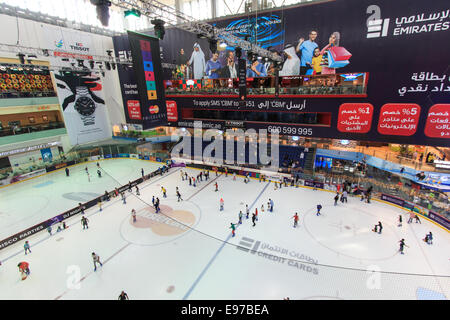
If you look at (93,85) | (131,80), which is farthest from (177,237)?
(93,85)

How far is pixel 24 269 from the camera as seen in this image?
12.2 metres

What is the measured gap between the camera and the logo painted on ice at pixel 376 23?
16703 mm

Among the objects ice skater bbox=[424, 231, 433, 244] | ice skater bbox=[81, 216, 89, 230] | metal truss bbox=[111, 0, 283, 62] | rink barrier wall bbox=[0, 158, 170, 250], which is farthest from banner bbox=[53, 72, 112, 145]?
ice skater bbox=[424, 231, 433, 244]

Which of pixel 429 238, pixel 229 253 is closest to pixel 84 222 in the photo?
pixel 229 253

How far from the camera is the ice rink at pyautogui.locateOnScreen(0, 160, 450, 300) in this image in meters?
11.0

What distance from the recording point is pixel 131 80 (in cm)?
3134

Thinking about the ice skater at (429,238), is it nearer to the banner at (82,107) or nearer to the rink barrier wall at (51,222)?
the rink barrier wall at (51,222)

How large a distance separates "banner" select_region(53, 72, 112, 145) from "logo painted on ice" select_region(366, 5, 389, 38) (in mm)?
34867

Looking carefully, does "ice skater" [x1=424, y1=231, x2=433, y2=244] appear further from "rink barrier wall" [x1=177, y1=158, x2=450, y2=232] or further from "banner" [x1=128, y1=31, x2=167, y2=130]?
"banner" [x1=128, y1=31, x2=167, y2=130]

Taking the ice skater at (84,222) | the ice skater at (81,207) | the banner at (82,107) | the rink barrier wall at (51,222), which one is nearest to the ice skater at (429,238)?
the ice skater at (84,222)

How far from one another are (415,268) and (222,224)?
11.8 metres

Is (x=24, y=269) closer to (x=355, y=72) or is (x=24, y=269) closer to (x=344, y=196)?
(x=344, y=196)

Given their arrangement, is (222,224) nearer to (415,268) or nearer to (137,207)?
(137,207)

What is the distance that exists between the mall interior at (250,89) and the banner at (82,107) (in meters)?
0.16
